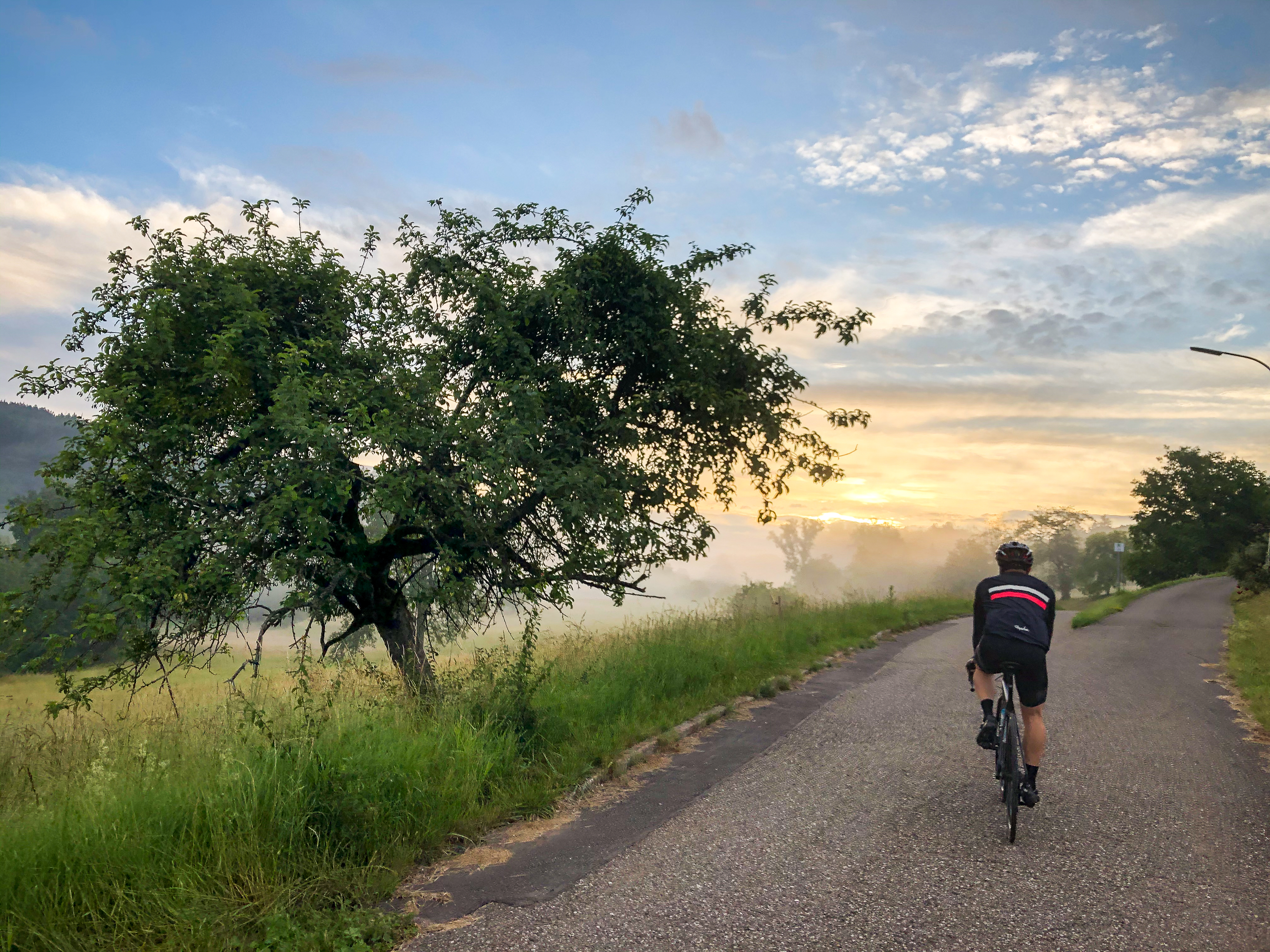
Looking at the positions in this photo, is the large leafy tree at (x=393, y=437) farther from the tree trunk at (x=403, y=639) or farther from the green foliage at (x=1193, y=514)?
the green foliage at (x=1193, y=514)

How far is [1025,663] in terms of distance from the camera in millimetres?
5809

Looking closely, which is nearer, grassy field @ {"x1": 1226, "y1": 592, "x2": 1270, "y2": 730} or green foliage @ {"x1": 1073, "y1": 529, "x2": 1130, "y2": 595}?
grassy field @ {"x1": 1226, "y1": 592, "x2": 1270, "y2": 730}

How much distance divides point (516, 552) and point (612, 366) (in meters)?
3.22

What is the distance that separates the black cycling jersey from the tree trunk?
7.09 metres

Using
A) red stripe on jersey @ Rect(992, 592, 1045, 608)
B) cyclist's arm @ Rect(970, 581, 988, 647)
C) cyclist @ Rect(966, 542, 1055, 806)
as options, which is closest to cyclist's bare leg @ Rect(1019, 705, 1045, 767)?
cyclist @ Rect(966, 542, 1055, 806)

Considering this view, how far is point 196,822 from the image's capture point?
4.46 meters

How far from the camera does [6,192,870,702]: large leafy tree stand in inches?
355

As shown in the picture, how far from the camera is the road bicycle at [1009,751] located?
5293mm

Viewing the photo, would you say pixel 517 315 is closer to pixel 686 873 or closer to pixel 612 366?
pixel 612 366

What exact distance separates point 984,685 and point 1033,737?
0.57 metres

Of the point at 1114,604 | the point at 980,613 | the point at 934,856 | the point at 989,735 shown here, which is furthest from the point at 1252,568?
the point at 934,856

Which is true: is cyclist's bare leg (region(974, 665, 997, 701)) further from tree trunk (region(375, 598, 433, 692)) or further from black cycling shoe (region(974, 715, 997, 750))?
tree trunk (region(375, 598, 433, 692))

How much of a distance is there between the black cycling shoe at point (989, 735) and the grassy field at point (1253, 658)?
204 inches

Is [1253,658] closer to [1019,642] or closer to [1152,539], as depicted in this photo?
[1019,642]
